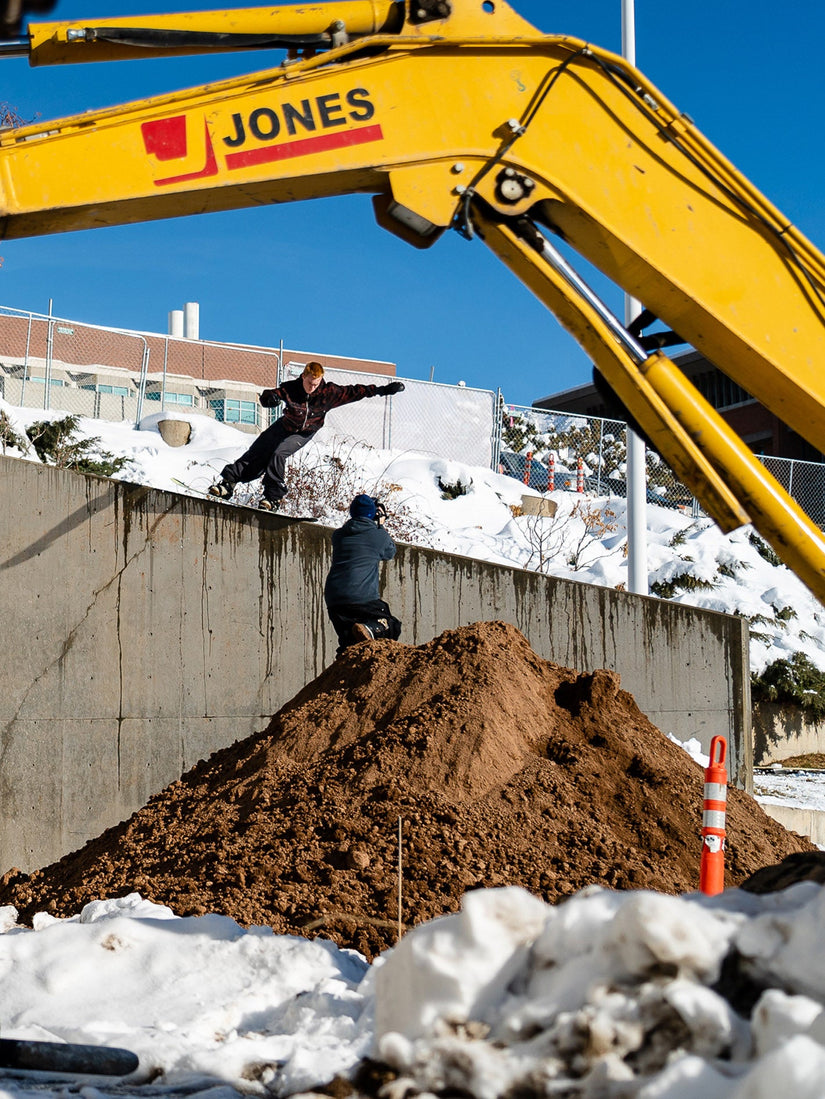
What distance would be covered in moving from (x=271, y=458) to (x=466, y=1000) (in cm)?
812

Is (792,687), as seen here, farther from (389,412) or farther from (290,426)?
(389,412)

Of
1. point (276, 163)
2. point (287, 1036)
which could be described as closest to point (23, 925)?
point (287, 1036)

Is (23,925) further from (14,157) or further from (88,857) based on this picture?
(14,157)

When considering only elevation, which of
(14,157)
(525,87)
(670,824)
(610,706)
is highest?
(525,87)


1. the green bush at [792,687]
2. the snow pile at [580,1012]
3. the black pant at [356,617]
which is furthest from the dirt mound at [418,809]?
the green bush at [792,687]

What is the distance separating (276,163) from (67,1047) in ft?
10.2

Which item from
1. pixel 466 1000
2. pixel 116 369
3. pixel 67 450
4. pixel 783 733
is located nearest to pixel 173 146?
pixel 466 1000

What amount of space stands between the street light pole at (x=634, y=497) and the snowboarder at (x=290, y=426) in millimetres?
3813

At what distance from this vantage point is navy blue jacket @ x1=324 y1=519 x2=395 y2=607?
870 cm

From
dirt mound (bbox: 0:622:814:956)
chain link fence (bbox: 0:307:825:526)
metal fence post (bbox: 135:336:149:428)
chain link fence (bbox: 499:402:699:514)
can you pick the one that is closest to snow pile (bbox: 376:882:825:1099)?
dirt mound (bbox: 0:622:814:956)

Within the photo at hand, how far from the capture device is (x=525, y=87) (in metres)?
4.43

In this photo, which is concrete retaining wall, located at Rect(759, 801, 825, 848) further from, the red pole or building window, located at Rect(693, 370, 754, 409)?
building window, located at Rect(693, 370, 754, 409)

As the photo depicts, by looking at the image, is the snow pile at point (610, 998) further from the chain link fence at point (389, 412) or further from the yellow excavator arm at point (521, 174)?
the chain link fence at point (389, 412)

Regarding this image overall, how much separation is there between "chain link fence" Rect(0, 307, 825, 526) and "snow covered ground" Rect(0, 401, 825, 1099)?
1659 cm
